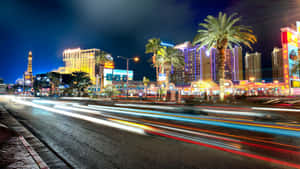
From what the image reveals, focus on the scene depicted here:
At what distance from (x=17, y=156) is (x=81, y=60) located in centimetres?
19172

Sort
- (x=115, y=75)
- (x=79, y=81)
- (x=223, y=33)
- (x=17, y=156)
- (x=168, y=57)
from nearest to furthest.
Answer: (x=17, y=156)
(x=223, y=33)
(x=168, y=57)
(x=79, y=81)
(x=115, y=75)

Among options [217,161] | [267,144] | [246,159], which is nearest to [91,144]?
[217,161]

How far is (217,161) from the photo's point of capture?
4.45 m

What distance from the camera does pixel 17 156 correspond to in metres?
4.77

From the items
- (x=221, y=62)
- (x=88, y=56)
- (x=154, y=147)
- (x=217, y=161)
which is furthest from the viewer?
(x=88, y=56)

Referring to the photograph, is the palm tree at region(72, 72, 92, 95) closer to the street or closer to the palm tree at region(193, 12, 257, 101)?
the palm tree at region(193, 12, 257, 101)

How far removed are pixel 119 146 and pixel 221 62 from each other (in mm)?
29802

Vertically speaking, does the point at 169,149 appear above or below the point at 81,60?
below

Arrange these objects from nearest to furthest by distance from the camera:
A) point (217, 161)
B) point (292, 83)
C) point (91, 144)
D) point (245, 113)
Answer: point (217, 161), point (91, 144), point (245, 113), point (292, 83)

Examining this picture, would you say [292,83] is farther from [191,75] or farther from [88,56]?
[88,56]

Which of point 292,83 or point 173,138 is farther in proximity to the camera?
point 292,83

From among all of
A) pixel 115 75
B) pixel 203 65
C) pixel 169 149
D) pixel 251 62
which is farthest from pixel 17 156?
pixel 251 62

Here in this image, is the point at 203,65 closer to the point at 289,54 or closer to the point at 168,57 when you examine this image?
the point at 289,54

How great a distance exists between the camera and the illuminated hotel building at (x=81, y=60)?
174 m
